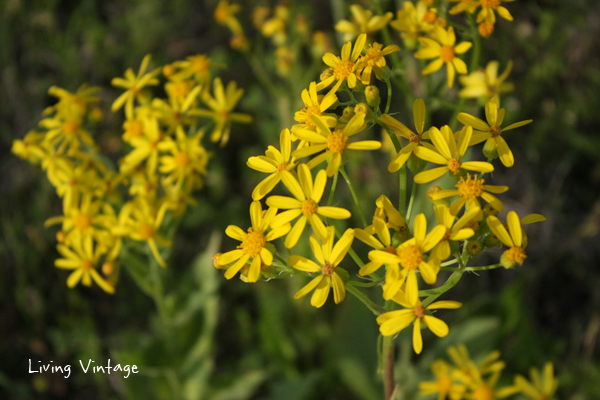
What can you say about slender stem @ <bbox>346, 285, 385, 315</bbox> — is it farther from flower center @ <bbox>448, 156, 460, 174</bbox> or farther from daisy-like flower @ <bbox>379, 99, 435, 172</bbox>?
flower center @ <bbox>448, 156, 460, 174</bbox>

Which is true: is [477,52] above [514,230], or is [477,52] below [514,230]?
above

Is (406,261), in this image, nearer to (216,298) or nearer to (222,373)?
(216,298)

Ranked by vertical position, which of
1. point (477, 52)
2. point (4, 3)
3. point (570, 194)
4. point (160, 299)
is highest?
point (4, 3)

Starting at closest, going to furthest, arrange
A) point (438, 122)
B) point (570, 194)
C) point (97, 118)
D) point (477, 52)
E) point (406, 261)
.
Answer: point (406, 261) → point (477, 52) → point (97, 118) → point (570, 194) → point (438, 122)

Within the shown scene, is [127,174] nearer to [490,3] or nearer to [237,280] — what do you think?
[237,280]

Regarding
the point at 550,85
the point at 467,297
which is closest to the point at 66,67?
the point at 467,297

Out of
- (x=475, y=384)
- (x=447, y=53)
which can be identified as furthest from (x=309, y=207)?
(x=475, y=384)

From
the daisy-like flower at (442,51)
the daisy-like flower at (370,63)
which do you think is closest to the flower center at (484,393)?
the daisy-like flower at (442,51)

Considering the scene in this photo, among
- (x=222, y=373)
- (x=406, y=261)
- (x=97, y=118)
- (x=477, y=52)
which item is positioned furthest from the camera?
(x=222, y=373)
